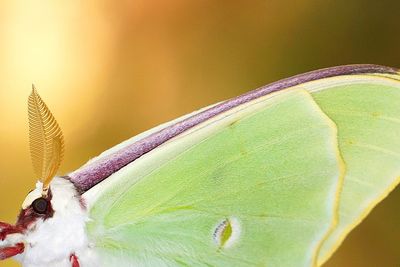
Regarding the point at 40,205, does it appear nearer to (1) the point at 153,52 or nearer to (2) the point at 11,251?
(2) the point at 11,251

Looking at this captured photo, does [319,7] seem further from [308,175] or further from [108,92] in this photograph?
[308,175]

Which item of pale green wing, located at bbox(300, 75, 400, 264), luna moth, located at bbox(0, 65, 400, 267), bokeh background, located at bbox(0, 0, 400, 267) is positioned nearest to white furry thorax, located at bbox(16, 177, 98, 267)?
luna moth, located at bbox(0, 65, 400, 267)

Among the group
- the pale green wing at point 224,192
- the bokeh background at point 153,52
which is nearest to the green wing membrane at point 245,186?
the pale green wing at point 224,192

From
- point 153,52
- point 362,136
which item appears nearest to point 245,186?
point 362,136

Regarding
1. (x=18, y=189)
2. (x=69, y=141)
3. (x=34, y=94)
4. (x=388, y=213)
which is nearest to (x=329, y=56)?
(x=388, y=213)

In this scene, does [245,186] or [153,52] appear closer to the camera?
[245,186]

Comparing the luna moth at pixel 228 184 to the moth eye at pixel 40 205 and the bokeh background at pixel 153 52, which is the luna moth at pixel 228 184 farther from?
the bokeh background at pixel 153 52

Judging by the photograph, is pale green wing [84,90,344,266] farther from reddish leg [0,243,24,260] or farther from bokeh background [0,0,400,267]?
bokeh background [0,0,400,267]
